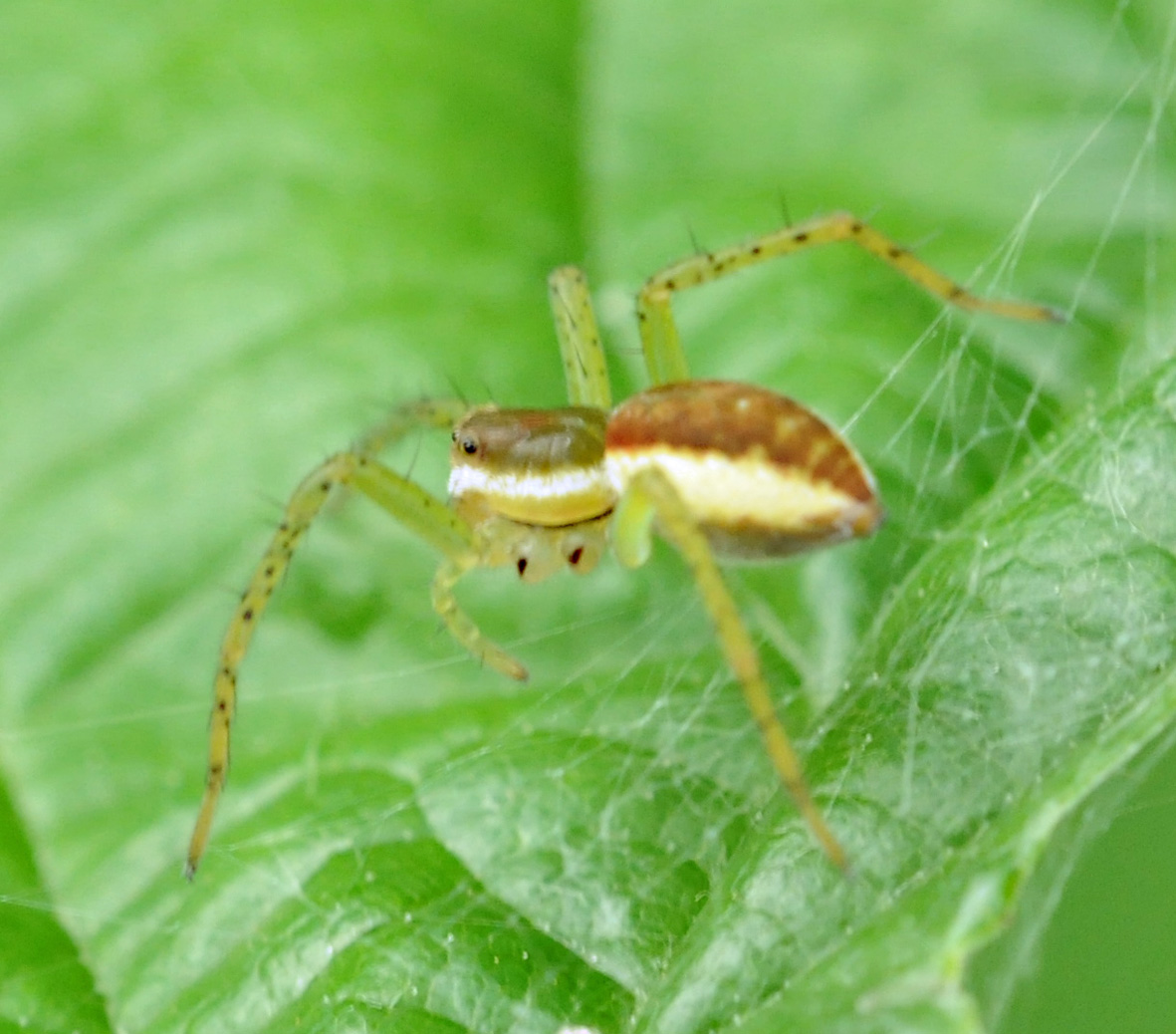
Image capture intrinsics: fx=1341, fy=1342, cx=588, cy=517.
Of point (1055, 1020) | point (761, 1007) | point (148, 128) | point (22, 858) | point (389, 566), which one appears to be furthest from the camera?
point (148, 128)

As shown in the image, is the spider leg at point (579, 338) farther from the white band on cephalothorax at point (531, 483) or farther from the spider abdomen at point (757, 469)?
the spider abdomen at point (757, 469)

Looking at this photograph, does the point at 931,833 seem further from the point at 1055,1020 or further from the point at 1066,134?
the point at 1066,134

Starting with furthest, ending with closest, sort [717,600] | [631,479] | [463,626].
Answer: [463,626]
[631,479]
[717,600]

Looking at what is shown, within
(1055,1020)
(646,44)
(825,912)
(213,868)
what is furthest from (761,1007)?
(646,44)

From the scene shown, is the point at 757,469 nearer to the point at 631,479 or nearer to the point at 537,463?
the point at 631,479

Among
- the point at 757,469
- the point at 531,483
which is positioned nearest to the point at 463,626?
the point at 531,483

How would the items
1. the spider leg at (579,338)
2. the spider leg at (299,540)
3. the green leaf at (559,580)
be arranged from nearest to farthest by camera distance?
the green leaf at (559,580)
the spider leg at (299,540)
the spider leg at (579,338)

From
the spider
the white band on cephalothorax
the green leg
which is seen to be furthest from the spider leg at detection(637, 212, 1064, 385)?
the green leg

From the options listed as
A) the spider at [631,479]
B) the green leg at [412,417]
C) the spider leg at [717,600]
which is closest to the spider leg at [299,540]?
the spider at [631,479]
